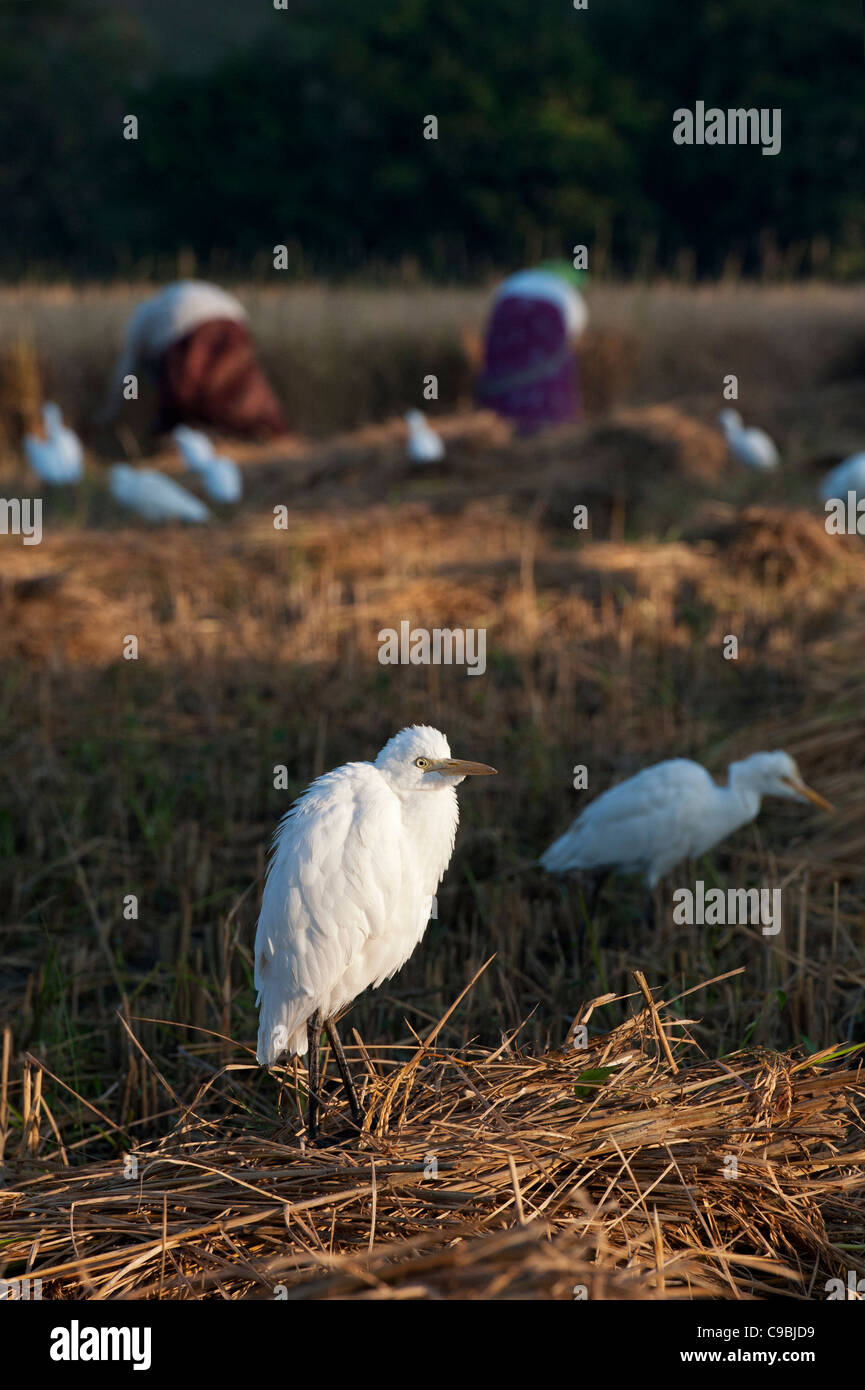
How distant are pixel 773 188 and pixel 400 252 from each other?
765 centimetres

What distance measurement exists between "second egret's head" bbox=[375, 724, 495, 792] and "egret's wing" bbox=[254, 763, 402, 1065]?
3 centimetres

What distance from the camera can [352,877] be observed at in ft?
7.56

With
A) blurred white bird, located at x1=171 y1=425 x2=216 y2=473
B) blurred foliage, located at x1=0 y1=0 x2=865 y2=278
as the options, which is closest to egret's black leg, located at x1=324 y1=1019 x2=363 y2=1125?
blurred white bird, located at x1=171 y1=425 x2=216 y2=473

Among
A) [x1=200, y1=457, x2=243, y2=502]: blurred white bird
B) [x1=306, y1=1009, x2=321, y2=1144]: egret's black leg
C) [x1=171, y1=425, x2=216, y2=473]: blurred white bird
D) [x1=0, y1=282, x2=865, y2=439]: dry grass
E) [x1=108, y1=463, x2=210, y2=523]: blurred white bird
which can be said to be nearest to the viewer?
[x1=306, y1=1009, x2=321, y2=1144]: egret's black leg

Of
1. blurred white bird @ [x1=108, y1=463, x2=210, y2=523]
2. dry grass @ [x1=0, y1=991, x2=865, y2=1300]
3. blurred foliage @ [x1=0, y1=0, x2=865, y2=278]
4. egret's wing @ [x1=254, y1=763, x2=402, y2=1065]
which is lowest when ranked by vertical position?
dry grass @ [x1=0, y1=991, x2=865, y2=1300]

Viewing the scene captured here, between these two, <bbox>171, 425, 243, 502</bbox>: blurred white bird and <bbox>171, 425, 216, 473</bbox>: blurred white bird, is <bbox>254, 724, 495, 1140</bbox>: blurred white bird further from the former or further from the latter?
<bbox>171, 425, 216, 473</bbox>: blurred white bird

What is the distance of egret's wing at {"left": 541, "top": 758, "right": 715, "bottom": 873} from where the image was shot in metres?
3.81

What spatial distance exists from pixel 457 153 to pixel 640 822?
84.1 feet

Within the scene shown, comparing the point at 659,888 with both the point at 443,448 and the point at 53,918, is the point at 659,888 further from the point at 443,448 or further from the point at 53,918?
the point at 443,448

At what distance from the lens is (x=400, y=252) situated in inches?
1077

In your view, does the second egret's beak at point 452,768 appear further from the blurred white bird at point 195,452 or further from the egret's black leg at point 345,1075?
the blurred white bird at point 195,452

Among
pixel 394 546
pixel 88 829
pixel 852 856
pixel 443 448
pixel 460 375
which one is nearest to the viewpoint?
pixel 852 856

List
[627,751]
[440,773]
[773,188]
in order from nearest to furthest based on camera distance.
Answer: [440,773] < [627,751] < [773,188]

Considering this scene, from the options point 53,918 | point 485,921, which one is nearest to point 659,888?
point 485,921
